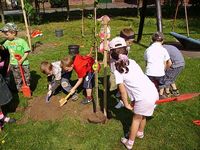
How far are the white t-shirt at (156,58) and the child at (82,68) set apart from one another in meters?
1.26

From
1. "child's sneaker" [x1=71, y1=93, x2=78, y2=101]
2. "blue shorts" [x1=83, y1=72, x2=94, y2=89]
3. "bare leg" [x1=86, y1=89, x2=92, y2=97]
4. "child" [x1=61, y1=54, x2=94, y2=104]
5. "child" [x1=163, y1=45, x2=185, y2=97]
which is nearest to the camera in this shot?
"child" [x1=61, y1=54, x2=94, y2=104]

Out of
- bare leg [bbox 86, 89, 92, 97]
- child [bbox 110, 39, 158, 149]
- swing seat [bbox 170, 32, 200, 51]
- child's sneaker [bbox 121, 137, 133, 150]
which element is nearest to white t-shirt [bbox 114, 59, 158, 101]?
child [bbox 110, 39, 158, 149]

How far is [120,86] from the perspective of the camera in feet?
13.1

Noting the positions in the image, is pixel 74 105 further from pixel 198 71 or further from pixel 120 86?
pixel 198 71

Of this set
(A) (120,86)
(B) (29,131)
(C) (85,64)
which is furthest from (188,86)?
(B) (29,131)

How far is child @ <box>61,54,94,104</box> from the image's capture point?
540cm

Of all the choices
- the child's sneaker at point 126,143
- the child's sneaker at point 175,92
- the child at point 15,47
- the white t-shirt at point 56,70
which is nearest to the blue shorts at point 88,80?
the white t-shirt at point 56,70

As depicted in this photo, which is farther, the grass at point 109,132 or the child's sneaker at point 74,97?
the child's sneaker at point 74,97

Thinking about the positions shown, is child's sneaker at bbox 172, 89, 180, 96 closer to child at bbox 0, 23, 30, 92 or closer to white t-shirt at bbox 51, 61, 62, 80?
white t-shirt at bbox 51, 61, 62, 80

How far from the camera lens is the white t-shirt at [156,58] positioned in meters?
5.30

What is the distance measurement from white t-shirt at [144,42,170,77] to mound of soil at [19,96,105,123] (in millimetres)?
1513

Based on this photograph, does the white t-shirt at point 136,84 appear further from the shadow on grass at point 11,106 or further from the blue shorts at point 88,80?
the shadow on grass at point 11,106

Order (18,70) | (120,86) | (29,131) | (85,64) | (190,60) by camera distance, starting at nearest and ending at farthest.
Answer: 1. (120,86)
2. (29,131)
3. (85,64)
4. (18,70)
5. (190,60)

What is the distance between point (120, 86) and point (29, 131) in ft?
7.23
